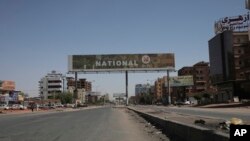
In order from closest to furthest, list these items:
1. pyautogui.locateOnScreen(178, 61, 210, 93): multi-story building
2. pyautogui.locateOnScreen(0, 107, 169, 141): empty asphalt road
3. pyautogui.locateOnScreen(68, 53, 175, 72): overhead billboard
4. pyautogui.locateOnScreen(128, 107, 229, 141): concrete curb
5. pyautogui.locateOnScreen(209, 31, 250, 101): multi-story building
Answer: pyautogui.locateOnScreen(128, 107, 229, 141): concrete curb → pyautogui.locateOnScreen(0, 107, 169, 141): empty asphalt road → pyautogui.locateOnScreen(209, 31, 250, 101): multi-story building → pyautogui.locateOnScreen(68, 53, 175, 72): overhead billboard → pyautogui.locateOnScreen(178, 61, 210, 93): multi-story building

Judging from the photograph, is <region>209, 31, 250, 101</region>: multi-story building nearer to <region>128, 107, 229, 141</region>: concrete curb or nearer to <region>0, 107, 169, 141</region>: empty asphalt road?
<region>0, 107, 169, 141</region>: empty asphalt road

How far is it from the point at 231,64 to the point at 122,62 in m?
27.2

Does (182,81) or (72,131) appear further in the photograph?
(182,81)

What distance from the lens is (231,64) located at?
10506 centimetres

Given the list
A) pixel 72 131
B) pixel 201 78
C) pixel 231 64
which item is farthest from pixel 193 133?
pixel 201 78

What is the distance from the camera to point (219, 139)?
9.20m

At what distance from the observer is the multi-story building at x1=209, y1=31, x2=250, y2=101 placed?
101 metres

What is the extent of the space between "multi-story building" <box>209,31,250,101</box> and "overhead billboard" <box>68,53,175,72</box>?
47.9 ft

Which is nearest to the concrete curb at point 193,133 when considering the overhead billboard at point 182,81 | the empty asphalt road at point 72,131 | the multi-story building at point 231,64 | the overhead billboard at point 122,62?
the empty asphalt road at point 72,131

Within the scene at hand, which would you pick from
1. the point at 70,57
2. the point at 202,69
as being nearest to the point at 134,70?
the point at 70,57

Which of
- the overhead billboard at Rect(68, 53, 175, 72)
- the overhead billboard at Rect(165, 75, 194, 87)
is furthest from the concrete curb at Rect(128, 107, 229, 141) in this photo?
the overhead billboard at Rect(165, 75, 194, 87)

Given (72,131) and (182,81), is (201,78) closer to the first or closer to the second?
(182,81)

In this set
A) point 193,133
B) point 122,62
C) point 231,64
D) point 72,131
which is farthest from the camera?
point 231,64

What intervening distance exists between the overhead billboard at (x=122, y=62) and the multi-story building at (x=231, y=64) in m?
14.6
